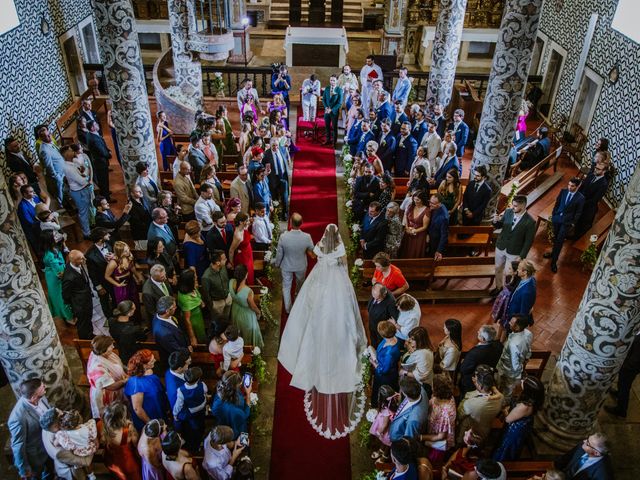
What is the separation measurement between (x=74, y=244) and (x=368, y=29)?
50.0 ft

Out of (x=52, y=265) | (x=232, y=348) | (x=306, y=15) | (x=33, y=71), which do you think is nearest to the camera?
(x=232, y=348)

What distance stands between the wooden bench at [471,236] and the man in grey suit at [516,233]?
89cm

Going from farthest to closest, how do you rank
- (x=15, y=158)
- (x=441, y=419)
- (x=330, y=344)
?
1. (x=15, y=158)
2. (x=330, y=344)
3. (x=441, y=419)

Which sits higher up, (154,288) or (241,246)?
(154,288)

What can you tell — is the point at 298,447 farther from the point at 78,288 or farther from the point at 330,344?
the point at 78,288

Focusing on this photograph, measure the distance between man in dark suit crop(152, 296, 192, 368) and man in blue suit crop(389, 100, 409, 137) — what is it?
6.41 m

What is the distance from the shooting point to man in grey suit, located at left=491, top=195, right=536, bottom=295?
6.69 m

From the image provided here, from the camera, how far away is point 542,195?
34.6 feet

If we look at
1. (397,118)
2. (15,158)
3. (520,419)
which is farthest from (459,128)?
(15,158)

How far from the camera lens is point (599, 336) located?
494 cm

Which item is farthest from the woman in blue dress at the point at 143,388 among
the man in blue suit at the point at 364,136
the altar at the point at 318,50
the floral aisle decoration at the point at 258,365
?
the altar at the point at 318,50

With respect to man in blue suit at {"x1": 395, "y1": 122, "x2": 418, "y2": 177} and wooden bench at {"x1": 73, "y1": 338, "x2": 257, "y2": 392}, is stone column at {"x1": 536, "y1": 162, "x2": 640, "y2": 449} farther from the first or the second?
man in blue suit at {"x1": 395, "y1": 122, "x2": 418, "y2": 177}

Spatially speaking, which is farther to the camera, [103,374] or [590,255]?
[590,255]

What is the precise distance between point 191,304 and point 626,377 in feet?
16.0
